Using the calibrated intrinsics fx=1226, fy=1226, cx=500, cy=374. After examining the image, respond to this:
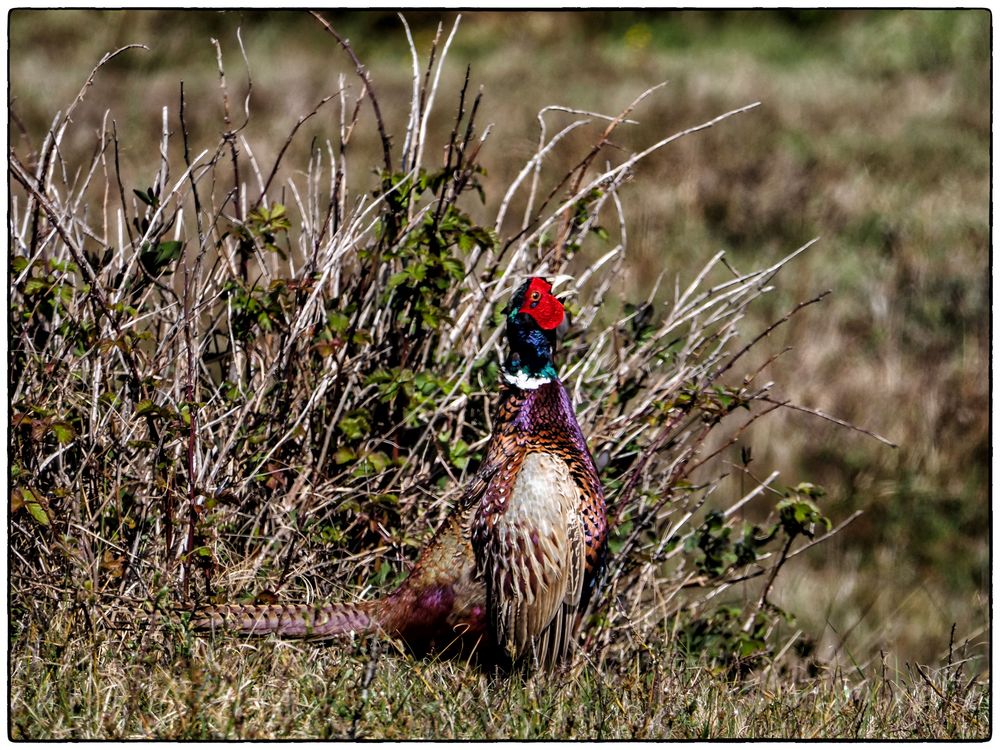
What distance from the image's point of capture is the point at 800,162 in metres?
8.74

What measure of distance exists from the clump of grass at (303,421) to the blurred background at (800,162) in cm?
159

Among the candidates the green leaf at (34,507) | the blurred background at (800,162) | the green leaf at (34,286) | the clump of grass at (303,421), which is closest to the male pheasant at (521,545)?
the clump of grass at (303,421)

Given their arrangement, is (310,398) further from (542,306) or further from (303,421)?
(542,306)

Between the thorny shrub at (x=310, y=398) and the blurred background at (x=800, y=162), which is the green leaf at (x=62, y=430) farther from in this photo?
the blurred background at (x=800, y=162)

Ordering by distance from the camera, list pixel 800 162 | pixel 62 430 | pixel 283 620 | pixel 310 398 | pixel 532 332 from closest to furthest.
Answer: pixel 62 430 < pixel 283 620 < pixel 532 332 < pixel 310 398 < pixel 800 162

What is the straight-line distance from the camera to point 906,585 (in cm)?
588

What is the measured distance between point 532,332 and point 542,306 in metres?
0.08

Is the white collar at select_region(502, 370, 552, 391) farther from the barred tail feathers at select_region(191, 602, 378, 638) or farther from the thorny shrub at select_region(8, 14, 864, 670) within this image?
the barred tail feathers at select_region(191, 602, 378, 638)

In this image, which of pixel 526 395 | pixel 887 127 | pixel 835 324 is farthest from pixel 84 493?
pixel 887 127

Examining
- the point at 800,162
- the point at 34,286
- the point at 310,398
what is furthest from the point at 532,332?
the point at 800,162

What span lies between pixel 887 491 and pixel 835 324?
1.49m

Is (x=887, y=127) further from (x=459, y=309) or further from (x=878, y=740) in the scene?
(x=878, y=740)

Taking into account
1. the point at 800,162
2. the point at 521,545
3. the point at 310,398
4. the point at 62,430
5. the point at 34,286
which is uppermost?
the point at 34,286

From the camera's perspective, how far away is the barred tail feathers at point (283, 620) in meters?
3.26
